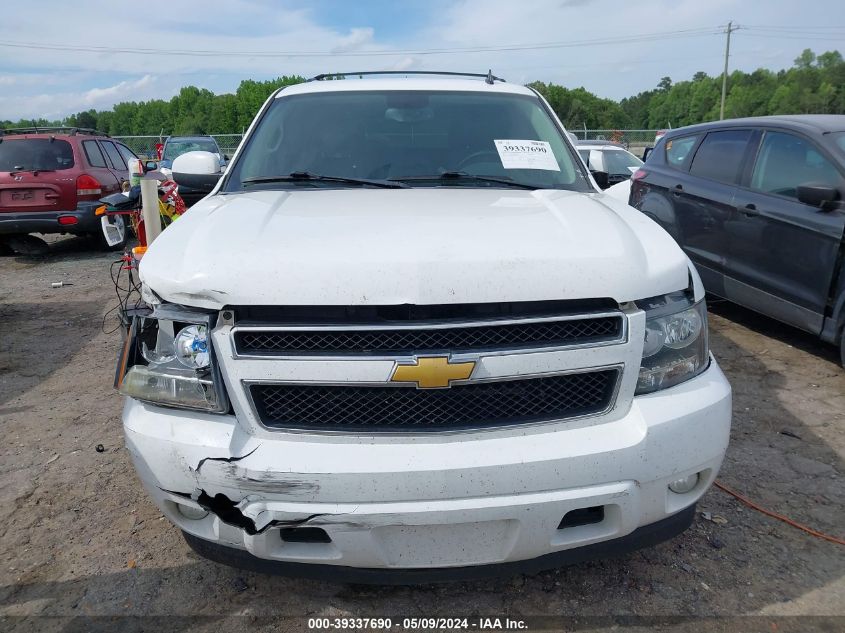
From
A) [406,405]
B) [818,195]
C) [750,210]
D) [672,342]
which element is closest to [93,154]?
[750,210]

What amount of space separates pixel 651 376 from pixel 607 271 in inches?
14.9

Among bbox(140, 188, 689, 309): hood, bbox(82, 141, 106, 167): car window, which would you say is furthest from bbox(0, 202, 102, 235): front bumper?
bbox(140, 188, 689, 309): hood

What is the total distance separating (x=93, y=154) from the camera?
1012cm

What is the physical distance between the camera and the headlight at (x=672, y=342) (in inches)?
81.7

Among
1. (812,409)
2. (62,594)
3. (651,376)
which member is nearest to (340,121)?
(651,376)

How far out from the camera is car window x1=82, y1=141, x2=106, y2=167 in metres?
9.91

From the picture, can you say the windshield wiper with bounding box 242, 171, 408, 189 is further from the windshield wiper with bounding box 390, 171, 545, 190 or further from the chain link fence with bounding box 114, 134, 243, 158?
the chain link fence with bounding box 114, 134, 243, 158

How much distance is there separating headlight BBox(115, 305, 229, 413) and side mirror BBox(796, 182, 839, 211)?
13.9 feet

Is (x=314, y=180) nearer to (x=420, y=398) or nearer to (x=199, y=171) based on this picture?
(x=199, y=171)

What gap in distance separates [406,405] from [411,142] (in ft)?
5.77

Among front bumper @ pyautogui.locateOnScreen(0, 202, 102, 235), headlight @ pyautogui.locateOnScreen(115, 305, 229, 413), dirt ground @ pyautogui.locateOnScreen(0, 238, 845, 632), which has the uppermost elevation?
headlight @ pyautogui.locateOnScreen(115, 305, 229, 413)

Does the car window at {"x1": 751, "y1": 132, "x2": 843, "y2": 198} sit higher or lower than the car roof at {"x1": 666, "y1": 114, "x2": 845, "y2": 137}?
lower

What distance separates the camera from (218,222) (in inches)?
93.8

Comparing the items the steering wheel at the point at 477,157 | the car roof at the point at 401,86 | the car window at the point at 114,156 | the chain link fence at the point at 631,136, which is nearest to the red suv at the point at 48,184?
the car window at the point at 114,156
